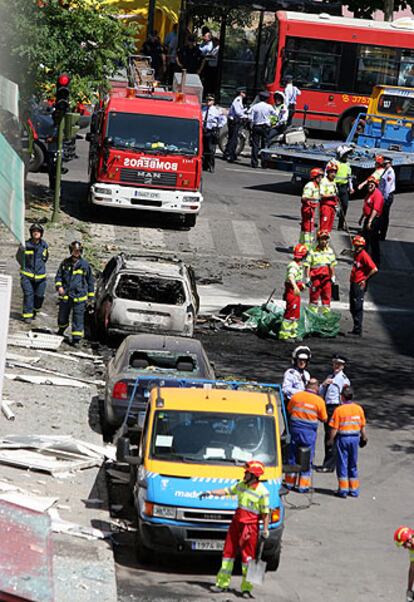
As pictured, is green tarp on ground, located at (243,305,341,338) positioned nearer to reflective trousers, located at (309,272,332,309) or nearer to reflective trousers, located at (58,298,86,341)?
reflective trousers, located at (309,272,332,309)

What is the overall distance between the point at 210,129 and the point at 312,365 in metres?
16.0

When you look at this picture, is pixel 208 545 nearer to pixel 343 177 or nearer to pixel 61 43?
pixel 343 177

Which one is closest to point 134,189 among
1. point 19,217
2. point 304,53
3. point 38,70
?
point 38,70

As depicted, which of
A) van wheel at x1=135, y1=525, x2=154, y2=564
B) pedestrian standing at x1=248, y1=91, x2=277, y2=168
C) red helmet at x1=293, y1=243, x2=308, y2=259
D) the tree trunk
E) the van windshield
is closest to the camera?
van wheel at x1=135, y1=525, x2=154, y2=564

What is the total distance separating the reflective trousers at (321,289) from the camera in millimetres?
25406

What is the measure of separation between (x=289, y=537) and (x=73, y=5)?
63.3 ft

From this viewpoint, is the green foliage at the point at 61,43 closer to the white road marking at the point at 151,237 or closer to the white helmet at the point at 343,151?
the white road marking at the point at 151,237

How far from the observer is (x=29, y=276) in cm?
2347

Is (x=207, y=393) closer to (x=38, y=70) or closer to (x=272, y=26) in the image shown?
(x=38, y=70)

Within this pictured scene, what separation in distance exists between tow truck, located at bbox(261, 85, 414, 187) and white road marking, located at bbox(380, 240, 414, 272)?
269cm

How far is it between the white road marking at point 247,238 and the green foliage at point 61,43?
177 inches

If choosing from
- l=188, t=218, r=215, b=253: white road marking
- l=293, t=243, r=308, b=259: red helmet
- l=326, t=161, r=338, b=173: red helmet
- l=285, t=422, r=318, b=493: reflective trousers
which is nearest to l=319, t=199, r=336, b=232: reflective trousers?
l=326, t=161, r=338, b=173: red helmet

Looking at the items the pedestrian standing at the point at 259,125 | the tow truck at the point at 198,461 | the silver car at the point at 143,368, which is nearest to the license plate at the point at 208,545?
the tow truck at the point at 198,461

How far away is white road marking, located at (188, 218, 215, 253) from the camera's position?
3108 cm
